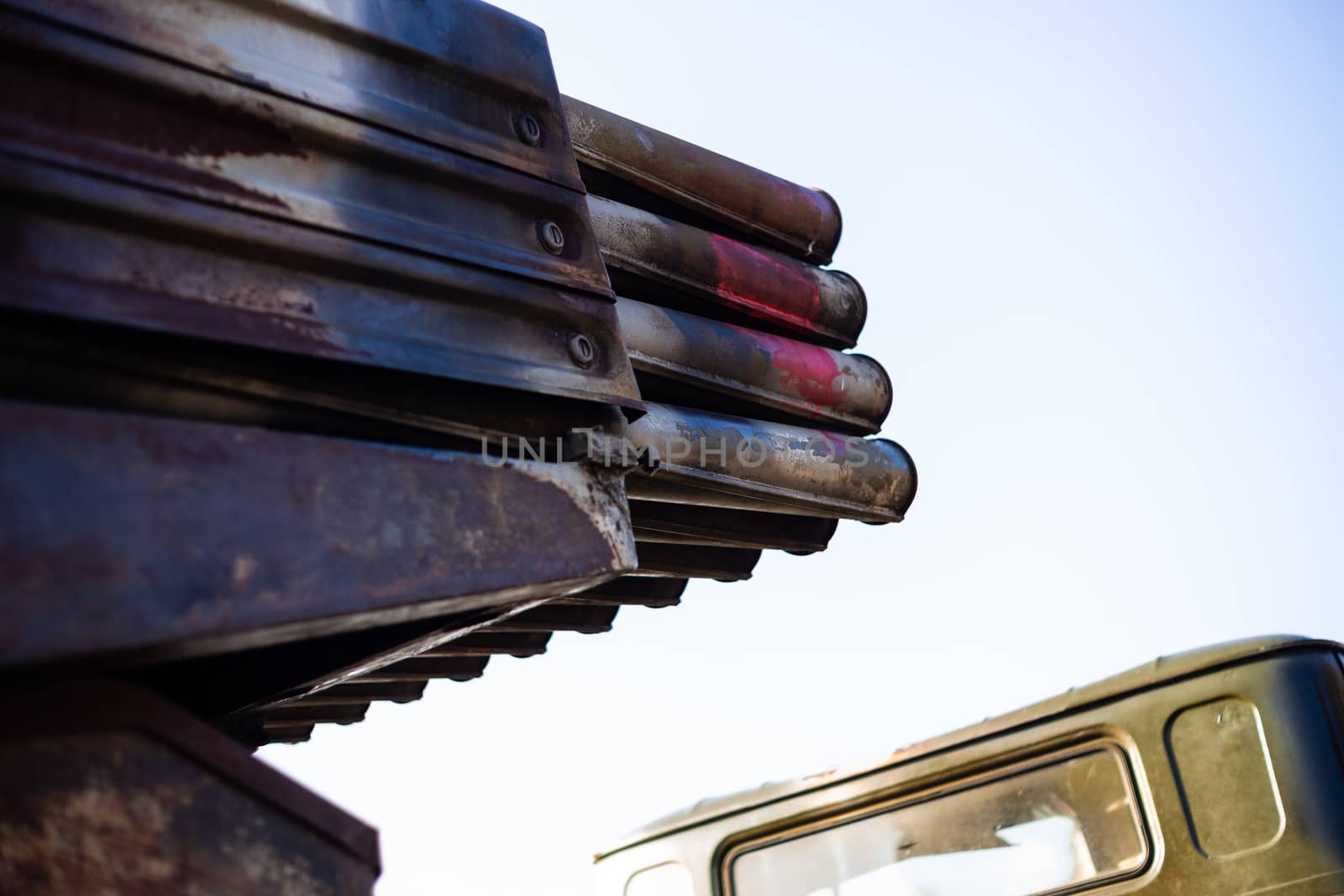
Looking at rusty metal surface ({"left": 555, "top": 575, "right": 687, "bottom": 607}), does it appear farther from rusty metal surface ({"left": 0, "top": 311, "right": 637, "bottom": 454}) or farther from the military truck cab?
rusty metal surface ({"left": 0, "top": 311, "right": 637, "bottom": 454})

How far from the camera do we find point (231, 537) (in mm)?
1342

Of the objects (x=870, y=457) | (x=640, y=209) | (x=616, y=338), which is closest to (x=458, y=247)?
(x=616, y=338)

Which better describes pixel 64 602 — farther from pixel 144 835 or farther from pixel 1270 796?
pixel 1270 796

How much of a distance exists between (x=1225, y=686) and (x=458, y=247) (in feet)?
7.12

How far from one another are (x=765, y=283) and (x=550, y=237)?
39.3 inches

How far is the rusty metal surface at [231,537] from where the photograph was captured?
1188 millimetres

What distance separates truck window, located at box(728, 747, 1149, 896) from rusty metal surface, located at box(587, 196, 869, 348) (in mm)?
1306

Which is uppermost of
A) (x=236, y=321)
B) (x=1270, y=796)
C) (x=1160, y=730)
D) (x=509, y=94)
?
(x=509, y=94)

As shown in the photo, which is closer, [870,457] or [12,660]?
[12,660]

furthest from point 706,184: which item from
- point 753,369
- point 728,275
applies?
point 753,369

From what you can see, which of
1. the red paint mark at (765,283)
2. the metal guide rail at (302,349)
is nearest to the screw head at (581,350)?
the metal guide rail at (302,349)

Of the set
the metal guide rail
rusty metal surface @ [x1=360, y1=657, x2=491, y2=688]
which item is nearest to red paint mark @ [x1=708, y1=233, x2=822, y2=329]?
the metal guide rail

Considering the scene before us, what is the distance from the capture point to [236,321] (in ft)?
5.00

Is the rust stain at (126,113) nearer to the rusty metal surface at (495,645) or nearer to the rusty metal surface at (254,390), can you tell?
the rusty metal surface at (254,390)
